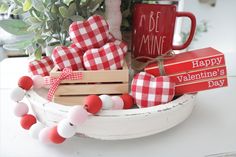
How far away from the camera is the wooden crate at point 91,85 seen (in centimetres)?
43

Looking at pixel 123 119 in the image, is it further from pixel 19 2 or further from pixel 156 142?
pixel 19 2

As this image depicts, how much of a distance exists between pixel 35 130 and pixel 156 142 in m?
0.21

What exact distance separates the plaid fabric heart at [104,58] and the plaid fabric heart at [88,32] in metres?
0.03

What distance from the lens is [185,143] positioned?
431 millimetres

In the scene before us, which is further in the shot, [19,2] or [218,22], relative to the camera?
[218,22]

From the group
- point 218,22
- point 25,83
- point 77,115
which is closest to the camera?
point 77,115

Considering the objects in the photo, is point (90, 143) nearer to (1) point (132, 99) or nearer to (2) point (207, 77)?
(1) point (132, 99)

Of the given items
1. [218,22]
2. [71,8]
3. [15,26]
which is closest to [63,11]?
[71,8]

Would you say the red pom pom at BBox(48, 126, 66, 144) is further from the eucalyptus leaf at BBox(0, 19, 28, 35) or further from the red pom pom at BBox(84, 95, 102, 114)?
the eucalyptus leaf at BBox(0, 19, 28, 35)

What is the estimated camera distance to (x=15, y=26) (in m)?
0.50

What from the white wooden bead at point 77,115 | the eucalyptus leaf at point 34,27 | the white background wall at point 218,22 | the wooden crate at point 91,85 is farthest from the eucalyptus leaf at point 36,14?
the white background wall at point 218,22

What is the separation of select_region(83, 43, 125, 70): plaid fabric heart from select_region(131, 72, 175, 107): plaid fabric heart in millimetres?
52

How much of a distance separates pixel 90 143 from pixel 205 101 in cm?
30

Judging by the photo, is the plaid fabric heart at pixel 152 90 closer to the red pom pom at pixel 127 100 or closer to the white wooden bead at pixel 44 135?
the red pom pom at pixel 127 100
